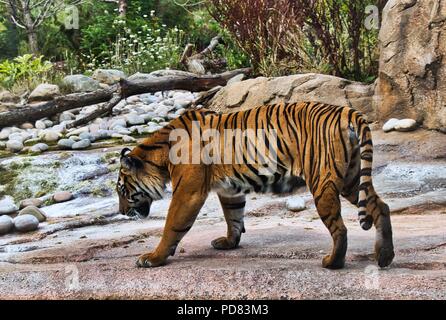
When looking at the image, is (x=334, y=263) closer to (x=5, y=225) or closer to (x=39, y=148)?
(x=5, y=225)

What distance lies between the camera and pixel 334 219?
414 cm

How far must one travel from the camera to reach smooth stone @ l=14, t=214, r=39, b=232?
665 cm

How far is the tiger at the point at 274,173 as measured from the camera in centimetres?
416

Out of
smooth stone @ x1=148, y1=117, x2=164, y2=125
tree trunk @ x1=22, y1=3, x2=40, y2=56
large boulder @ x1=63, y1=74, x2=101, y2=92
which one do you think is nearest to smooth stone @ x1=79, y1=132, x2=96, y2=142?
smooth stone @ x1=148, y1=117, x2=164, y2=125

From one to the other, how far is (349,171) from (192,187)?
1074 millimetres

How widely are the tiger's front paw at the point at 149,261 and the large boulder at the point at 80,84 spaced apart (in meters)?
9.96

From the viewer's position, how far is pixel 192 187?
4.60 metres

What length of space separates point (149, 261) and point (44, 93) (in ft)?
30.3

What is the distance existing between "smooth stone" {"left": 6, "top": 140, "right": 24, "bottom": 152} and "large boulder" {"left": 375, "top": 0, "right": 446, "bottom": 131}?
17.7ft

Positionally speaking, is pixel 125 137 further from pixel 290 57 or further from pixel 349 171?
pixel 349 171

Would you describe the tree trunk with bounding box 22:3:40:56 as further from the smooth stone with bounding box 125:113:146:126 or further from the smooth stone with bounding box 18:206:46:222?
Result: the smooth stone with bounding box 18:206:46:222

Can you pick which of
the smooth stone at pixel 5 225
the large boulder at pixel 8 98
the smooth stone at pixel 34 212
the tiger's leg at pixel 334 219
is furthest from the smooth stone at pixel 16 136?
the tiger's leg at pixel 334 219

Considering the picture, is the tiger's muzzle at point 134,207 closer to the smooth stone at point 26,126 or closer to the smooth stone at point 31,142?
the smooth stone at point 31,142
